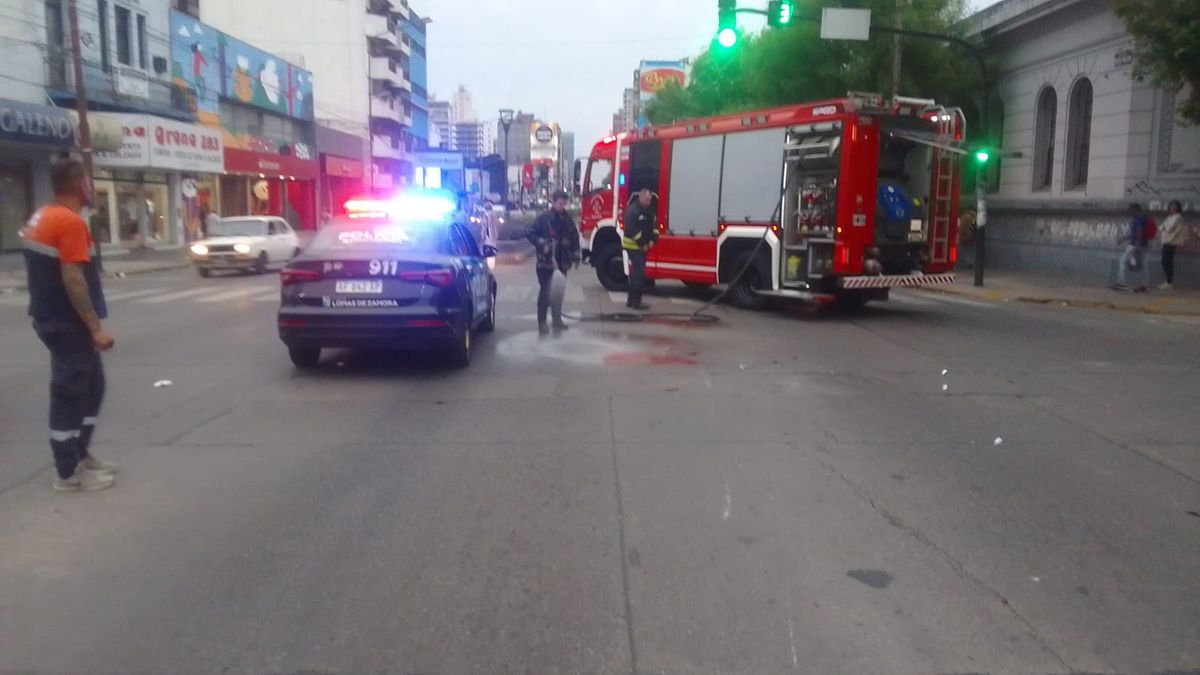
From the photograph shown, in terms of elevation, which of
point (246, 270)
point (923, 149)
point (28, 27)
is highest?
point (28, 27)

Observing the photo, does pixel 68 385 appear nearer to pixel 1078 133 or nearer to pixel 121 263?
pixel 1078 133

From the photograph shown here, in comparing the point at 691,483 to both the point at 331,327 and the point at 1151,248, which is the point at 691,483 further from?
the point at 1151,248

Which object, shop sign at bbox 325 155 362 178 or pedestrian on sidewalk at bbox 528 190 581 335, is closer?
pedestrian on sidewalk at bbox 528 190 581 335

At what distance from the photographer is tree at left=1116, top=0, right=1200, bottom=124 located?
56.0 ft

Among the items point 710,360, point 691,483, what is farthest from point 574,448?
point 710,360

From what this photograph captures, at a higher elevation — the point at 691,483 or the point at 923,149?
the point at 923,149

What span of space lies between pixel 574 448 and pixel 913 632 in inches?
139

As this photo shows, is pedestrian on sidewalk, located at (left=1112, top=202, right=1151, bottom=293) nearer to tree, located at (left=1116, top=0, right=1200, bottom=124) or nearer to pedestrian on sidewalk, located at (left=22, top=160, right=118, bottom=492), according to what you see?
tree, located at (left=1116, top=0, right=1200, bottom=124)

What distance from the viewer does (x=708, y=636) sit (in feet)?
14.9

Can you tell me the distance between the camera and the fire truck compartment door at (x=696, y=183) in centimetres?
1756

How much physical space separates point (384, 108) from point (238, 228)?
45.1 m

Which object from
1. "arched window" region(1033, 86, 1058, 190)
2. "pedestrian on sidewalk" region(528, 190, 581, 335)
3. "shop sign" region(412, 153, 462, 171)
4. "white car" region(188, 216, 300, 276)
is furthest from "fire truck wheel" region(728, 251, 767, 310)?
"shop sign" region(412, 153, 462, 171)

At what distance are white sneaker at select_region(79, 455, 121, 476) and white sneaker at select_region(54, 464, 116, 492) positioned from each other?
1.1 inches

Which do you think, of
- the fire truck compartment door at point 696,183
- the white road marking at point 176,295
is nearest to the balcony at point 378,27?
the white road marking at point 176,295
